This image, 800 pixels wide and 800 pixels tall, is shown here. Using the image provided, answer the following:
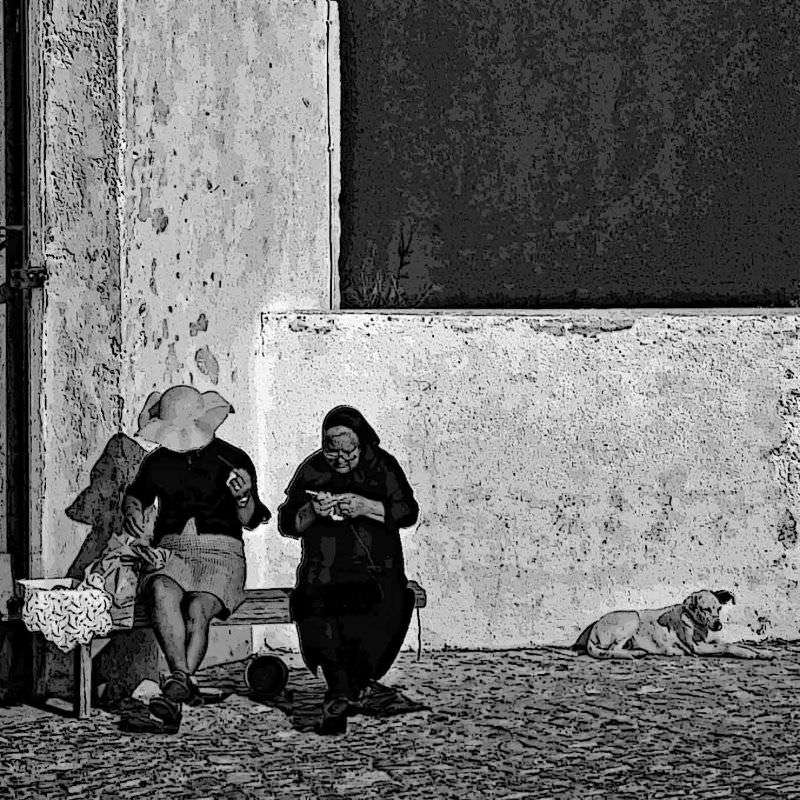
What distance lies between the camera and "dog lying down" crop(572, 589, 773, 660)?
8.05 metres

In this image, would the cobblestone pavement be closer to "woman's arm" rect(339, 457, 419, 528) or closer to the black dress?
the black dress

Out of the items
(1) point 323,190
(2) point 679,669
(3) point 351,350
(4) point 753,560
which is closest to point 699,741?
(2) point 679,669

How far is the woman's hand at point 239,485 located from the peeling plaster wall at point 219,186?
0.65 meters

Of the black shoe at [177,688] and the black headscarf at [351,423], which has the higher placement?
the black headscarf at [351,423]

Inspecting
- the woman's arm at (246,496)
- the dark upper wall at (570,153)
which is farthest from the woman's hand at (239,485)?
the dark upper wall at (570,153)

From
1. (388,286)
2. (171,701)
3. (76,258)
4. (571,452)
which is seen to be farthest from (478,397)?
(171,701)

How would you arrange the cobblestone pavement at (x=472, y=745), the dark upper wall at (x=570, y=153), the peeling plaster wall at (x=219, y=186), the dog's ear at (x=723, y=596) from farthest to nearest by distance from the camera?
the dark upper wall at (x=570, y=153), the dog's ear at (x=723, y=596), the peeling plaster wall at (x=219, y=186), the cobblestone pavement at (x=472, y=745)

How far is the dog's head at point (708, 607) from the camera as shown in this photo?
8047 mm

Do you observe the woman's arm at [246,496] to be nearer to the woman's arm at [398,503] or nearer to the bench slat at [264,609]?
the bench slat at [264,609]

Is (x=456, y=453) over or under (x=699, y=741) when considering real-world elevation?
over

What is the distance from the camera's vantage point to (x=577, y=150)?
9.32m

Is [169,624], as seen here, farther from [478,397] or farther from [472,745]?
[478,397]

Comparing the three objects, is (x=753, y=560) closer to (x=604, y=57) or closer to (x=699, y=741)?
(x=699, y=741)

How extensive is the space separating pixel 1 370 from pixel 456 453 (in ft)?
7.92
